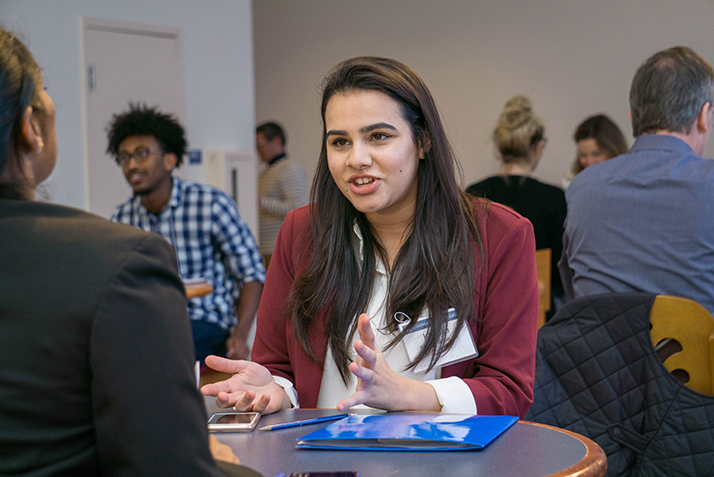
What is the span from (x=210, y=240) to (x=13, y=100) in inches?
110

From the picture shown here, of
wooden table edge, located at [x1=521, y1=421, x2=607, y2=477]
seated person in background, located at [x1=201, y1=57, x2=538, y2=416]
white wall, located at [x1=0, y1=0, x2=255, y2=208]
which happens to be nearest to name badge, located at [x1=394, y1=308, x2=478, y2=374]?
seated person in background, located at [x1=201, y1=57, x2=538, y2=416]

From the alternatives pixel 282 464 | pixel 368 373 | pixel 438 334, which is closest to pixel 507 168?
pixel 438 334

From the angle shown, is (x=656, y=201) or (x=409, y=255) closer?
(x=409, y=255)

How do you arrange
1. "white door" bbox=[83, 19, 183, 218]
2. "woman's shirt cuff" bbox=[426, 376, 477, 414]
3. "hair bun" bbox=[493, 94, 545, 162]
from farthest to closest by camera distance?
"white door" bbox=[83, 19, 183, 218]
"hair bun" bbox=[493, 94, 545, 162]
"woman's shirt cuff" bbox=[426, 376, 477, 414]

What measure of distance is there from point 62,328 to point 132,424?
0.12 metres

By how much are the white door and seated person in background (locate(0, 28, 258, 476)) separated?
420 cm

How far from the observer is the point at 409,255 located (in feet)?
5.34

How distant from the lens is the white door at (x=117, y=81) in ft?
15.4

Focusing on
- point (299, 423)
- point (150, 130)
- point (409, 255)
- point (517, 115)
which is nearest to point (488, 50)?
point (517, 115)

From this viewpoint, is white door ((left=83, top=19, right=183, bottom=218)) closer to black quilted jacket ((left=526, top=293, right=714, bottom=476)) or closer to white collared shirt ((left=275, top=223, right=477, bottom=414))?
white collared shirt ((left=275, top=223, right=477, bottom=414))

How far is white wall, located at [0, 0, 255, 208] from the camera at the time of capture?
447 cm

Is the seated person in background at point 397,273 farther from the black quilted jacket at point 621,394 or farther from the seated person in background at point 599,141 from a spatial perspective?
the seated person in background at point 599,141

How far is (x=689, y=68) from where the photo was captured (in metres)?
2.32

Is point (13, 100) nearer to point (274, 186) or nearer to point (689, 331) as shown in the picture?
point (689, 331)
